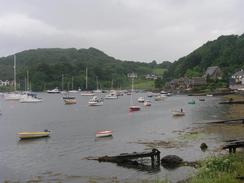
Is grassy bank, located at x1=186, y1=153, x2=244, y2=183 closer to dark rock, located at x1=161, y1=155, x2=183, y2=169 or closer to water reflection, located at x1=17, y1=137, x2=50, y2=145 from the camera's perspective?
dark rock, located at x1=161, y1=155, x2=183, y2=169

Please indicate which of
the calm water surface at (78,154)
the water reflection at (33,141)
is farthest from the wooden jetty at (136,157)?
the water reflection at (33,141)

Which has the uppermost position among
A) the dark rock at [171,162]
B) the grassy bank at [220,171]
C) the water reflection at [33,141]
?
the grassy bank at [220,171]

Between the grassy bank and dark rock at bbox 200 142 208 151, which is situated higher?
the grassy bank

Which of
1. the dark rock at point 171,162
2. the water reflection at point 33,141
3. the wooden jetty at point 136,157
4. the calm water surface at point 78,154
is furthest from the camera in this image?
the water reflection at point 33,141

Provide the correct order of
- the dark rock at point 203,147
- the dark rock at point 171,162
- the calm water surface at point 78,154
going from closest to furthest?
the calm water surface at point 78,154 → the dark rock at point 171,162 → the dark rock at point 203,147

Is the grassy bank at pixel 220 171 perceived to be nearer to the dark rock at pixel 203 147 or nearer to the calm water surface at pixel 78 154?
the calm water surface at pixel 78 154

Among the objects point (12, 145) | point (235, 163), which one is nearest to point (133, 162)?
point (235, 163)

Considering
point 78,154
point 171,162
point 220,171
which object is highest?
point 220,171

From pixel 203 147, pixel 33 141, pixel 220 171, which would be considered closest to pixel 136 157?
pixel 203 147

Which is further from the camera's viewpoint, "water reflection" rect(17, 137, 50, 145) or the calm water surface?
"water reflection" rect(17, 137, 50, 145)

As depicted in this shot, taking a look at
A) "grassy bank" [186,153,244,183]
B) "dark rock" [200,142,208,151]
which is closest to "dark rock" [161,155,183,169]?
"dark rock" [200,142,208,151]

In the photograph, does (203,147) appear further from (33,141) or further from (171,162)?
(33,141)

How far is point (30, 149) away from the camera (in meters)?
47.0

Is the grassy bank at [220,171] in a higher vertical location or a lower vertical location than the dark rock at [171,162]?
higher
